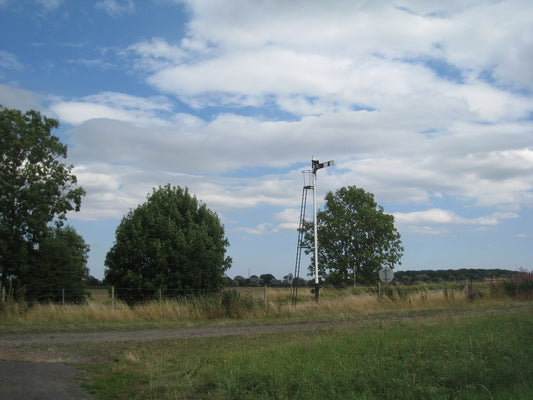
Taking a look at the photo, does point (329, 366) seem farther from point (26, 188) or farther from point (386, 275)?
point (26, 188)

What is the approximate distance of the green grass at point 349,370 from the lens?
6965 mm

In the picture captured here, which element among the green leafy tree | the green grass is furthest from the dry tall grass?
the green leafy tree

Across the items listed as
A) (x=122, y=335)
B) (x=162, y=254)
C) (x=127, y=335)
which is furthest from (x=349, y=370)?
(x=162, y=254)

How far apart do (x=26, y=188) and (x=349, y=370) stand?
30.2 m

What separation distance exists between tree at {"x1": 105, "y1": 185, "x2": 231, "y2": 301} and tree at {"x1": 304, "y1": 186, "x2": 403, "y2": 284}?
1120 inches

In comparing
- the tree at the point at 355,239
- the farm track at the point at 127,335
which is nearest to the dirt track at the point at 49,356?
the farm track at the point at 127,335

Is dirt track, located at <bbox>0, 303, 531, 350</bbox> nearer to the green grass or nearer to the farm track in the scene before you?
the farm track

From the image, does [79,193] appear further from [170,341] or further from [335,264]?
[335,264]

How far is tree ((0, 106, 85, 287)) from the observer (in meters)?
32.6

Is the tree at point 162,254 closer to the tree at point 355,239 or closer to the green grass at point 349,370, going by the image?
the green grass at point 349,370

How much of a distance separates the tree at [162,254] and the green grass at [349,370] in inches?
769

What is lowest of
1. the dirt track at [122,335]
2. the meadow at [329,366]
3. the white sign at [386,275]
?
the dirt track at [122,335]

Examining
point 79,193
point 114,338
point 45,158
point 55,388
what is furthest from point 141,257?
point 55,388

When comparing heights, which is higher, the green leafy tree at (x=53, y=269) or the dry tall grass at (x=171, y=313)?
the green leafy tree at (x=53, y=269)
